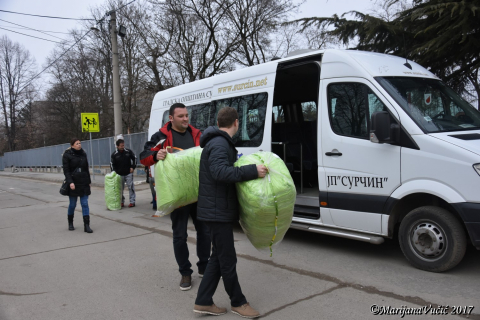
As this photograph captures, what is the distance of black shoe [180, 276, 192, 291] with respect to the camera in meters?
4.16

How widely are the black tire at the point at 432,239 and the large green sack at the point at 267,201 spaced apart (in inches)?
Result: 75.5

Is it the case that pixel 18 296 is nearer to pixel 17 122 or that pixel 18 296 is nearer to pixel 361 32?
pixel 361 32

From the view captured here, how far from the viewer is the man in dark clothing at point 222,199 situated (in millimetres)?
3129

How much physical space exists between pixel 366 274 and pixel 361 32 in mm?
6096

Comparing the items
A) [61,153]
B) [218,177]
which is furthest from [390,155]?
[61,153]

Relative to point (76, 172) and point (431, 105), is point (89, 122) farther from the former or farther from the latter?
point (431, 105)

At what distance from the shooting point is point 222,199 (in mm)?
3258

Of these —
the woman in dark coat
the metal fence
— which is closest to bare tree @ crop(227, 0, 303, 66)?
the metal fence

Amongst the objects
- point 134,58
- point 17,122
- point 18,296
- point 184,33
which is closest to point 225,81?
point 18,296

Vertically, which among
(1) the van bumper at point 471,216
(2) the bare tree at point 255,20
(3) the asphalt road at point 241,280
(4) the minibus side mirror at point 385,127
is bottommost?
(3) the asphalt road at point 241,280

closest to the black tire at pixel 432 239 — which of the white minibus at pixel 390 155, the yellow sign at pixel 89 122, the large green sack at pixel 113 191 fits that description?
the white minibus at pixel 390 155

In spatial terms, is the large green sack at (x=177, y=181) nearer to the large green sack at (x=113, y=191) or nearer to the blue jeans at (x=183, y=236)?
the blue jeans at (x=183, y=236)

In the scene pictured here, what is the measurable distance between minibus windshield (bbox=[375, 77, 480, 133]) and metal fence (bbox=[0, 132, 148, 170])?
561 inches

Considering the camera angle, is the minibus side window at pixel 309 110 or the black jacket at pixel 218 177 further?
the minibus side window at pixel 309 110
